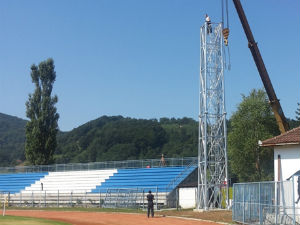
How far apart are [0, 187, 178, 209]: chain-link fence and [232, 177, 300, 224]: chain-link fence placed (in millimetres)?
14010

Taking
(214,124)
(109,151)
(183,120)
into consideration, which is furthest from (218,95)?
(183,120)

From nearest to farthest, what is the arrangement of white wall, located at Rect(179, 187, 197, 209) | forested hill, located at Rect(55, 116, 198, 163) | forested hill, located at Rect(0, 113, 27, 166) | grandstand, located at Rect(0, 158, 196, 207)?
white wall, located at Rect(179, 187, 197, 209) → grandstand, located at Rect(0, 158, 196, 207) → forested hill, located at Rect(55, 116, 198, 163) → forested hill, located at Rect(0, 113, 27, 166)

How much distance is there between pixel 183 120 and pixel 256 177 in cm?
9114

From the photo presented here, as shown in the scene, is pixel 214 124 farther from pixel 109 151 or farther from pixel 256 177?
pixel 109 151

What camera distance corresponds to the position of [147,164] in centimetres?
4900

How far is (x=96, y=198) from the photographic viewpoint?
1762 inches

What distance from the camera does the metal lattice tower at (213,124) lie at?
115 ft

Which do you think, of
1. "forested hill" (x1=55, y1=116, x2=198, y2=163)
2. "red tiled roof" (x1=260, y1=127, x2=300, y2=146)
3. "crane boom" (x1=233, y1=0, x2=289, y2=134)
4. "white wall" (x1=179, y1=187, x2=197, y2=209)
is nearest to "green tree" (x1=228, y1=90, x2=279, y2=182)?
"white wall" (x1=179, y1=187, x2=197, y2=209)

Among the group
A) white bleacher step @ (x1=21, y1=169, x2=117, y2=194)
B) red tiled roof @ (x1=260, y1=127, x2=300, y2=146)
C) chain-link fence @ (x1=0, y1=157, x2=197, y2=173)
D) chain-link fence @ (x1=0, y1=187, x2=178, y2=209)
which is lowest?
chain-link fence @ (x1=0, y1=187, x2=178, y2=209)

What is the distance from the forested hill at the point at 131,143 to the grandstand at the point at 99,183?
36.2 meters

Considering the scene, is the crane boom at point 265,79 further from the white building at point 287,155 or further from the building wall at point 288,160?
the building wall at point 288,160

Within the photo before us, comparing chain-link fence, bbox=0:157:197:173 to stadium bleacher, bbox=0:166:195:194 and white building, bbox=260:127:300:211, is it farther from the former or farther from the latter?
white building, bbox=260:127:300:211

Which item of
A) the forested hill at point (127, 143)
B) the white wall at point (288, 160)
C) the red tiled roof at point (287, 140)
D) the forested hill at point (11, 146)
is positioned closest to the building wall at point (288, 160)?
the white wall at point (288, 160)

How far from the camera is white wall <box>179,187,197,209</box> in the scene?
126ft
